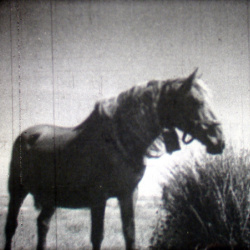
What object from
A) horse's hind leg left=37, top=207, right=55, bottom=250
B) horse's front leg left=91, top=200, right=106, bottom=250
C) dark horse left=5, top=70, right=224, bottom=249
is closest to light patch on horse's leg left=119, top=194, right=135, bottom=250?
dark horse left=5, top=70, right=224, bottom=249

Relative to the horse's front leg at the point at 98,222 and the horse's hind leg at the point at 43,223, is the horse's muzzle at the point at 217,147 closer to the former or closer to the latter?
the horse's front leg at the point at 98,222

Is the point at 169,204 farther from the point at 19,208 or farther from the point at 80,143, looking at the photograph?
the point at 19,208

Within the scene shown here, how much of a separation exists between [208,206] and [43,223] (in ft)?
4.49

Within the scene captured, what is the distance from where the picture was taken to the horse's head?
212 centimetres

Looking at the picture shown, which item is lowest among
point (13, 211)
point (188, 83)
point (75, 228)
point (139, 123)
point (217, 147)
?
point (75, 228)

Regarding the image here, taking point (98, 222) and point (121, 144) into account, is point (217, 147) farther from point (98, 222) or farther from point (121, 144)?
point (98, 222)

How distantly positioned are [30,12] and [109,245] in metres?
2.27

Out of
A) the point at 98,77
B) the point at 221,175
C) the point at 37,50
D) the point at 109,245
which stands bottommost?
the point at 109,245

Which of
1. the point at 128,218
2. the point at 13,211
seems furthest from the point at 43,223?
the point at 128,218

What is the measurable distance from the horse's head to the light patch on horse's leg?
66 cm

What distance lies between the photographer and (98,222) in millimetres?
2264

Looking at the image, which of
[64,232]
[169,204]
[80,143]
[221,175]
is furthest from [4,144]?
[221,175]

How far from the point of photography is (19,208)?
2.62 metres

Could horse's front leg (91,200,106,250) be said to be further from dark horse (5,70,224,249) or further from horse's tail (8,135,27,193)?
horse's tail (8,135,27,193)
